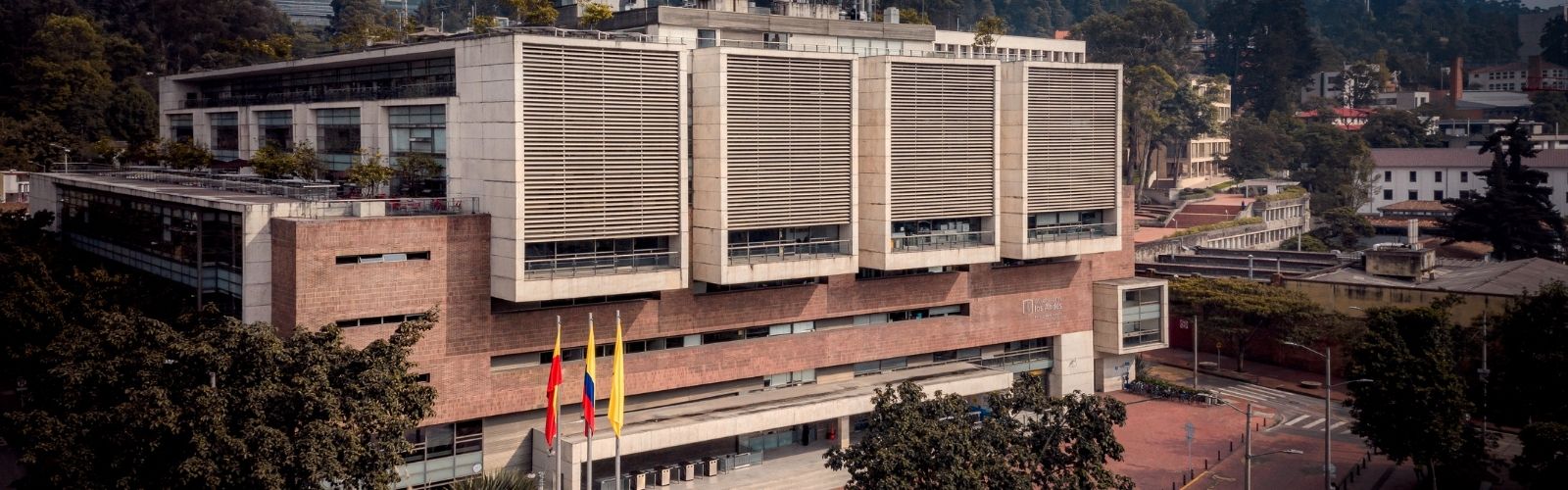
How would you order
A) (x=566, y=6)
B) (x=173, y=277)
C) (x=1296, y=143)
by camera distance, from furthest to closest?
(x=1296, y=143) → (x=566, y=6) → (x=173, y=277)

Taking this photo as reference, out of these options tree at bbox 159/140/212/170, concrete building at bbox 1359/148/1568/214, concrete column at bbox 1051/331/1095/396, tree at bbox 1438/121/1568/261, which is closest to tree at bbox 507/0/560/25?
tree at bbox 159/140/212/170

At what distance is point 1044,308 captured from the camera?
80.6m

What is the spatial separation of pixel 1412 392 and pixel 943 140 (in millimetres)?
24959

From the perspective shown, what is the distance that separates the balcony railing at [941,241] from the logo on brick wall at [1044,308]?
22.0 feet

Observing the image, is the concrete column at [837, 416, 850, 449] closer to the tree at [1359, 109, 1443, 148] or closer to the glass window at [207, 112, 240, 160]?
the glass window at [207, 112, 240, 160]

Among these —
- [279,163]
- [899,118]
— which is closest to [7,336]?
[279,163]

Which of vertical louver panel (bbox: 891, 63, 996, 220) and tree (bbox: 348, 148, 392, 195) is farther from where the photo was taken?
vertical louver panel (bbox: 891, 63, 996, 220)

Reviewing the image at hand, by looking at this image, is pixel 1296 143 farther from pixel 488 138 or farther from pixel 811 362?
pixel 488 138

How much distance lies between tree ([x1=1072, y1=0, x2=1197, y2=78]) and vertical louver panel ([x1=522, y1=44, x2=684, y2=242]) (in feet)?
462

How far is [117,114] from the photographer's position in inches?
4803

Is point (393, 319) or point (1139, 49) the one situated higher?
point (1139, 49)

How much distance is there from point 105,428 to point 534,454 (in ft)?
63.9

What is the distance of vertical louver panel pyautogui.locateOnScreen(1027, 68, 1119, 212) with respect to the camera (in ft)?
251

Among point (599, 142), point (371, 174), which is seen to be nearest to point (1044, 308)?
point (599, 142)
